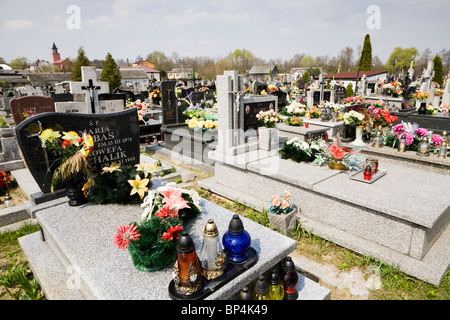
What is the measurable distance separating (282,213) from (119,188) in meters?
2.55

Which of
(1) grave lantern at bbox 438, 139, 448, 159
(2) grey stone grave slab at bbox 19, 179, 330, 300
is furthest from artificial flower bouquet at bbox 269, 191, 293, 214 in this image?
(1) grave lantern at bbox 438, 139, 448, 159

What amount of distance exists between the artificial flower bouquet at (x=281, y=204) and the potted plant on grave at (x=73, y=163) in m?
2.75

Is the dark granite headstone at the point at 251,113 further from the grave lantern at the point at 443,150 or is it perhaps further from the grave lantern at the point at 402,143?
the grave lantern at the point at 443,150

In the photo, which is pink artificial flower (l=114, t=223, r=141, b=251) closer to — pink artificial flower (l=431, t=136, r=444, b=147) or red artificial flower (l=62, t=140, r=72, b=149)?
red artificial flower (l=62, t=140, r=72, b=149)

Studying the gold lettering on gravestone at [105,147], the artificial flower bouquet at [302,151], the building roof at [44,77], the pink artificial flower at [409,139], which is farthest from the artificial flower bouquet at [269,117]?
the building roof at [44,77]

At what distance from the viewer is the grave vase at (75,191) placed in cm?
390

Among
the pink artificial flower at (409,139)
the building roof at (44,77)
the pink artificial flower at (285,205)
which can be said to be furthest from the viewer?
the building roof at (44,77)

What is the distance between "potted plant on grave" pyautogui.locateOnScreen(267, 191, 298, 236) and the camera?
4438mm

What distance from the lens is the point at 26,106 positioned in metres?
8.87

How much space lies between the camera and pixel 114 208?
151 inches
